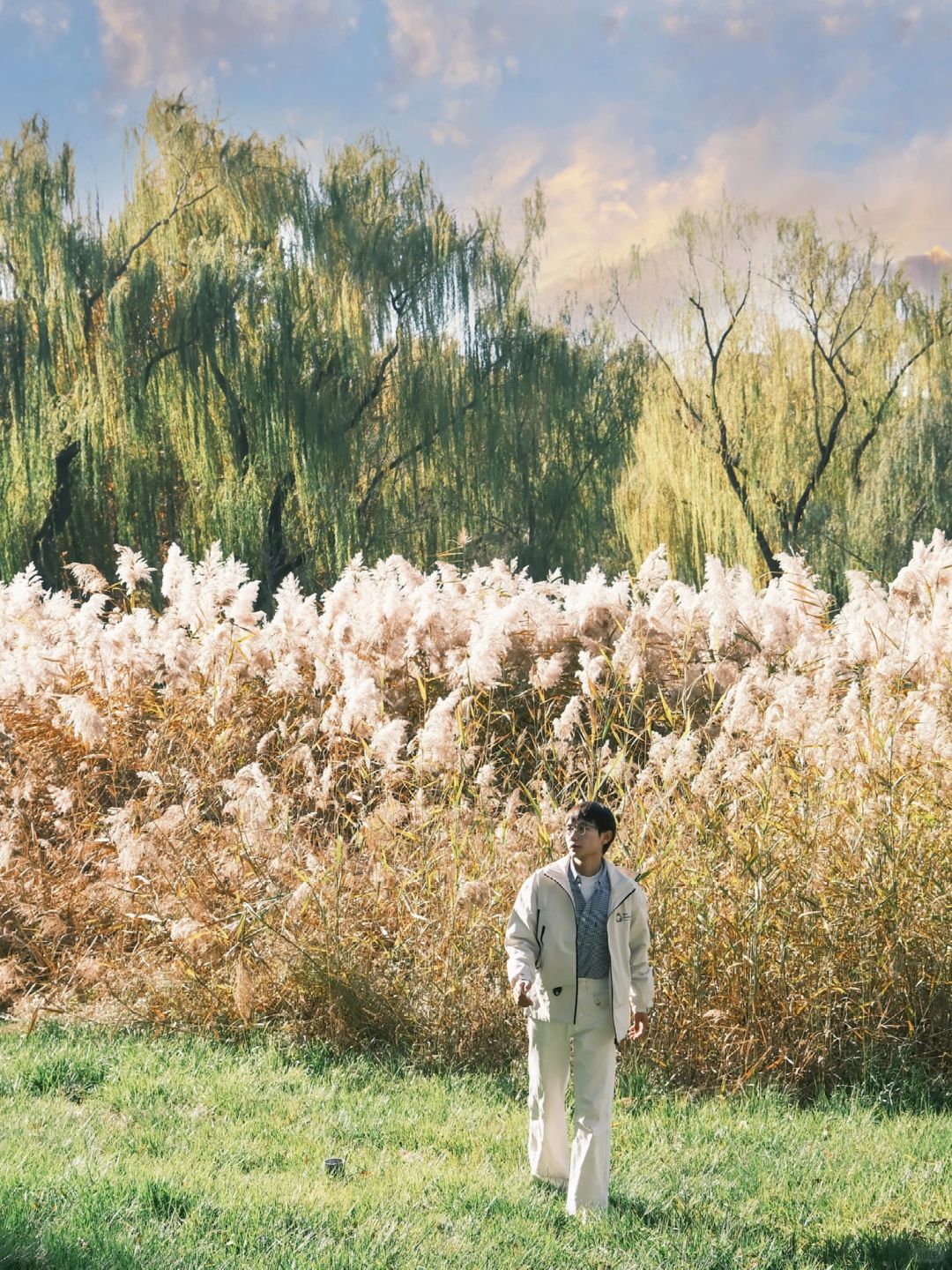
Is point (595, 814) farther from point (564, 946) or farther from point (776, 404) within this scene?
point (776, 404)

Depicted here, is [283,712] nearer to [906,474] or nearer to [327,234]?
[327,234]

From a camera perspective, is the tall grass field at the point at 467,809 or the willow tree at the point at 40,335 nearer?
the tall grass field at the point at 467,809

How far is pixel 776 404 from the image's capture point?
23125mm

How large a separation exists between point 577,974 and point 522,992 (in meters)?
0.23

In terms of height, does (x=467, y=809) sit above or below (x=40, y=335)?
below

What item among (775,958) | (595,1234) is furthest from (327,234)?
(595,1234)

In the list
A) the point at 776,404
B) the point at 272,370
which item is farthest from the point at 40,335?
the point at 776,404

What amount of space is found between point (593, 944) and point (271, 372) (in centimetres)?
1499

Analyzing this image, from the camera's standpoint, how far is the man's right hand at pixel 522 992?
3.68 m

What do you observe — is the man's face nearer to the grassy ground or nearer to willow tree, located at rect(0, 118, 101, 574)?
the grassy ground

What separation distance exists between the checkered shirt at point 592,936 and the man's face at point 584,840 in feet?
0.40

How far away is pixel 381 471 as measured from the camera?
61.7 feet

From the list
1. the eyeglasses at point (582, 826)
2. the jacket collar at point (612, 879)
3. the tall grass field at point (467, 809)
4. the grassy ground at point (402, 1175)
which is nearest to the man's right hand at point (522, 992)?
the jacket collar at point (612, 879)

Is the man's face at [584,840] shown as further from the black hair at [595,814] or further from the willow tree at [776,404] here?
the willow tree at [776,404]
